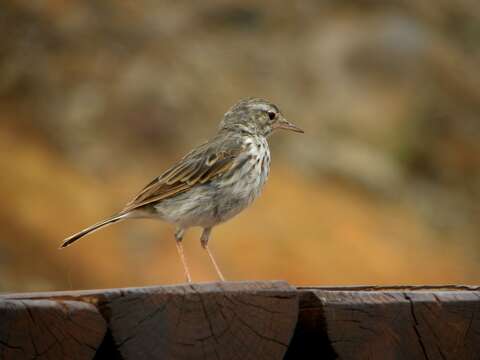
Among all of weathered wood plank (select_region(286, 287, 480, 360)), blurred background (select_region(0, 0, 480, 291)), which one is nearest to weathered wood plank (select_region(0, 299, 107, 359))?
weathered wood plank (select_region(286, 287, 480, 360))

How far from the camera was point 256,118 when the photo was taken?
7688mm

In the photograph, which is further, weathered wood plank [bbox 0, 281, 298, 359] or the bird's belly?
the bird's belly

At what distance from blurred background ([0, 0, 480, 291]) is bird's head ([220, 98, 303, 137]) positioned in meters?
5.11

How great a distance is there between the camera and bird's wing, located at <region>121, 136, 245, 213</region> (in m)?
6.90

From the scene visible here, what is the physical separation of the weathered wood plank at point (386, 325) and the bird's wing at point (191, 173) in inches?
125

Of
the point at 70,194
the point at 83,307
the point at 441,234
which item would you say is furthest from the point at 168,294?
the point at 441,234

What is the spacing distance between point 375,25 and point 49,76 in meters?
6.09

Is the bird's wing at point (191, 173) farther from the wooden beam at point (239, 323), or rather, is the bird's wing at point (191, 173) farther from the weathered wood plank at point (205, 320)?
the weathered wood plank at point (205, 320)

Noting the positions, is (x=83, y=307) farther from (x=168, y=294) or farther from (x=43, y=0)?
(x=43, y=0)

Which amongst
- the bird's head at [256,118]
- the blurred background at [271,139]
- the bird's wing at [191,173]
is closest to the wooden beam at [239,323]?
the bird's wing at [191,173]

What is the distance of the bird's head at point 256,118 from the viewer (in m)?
7.62

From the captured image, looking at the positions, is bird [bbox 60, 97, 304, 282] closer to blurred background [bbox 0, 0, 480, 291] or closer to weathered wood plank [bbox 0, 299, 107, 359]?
weathered wood plank [bbox 0, 299, 107, 359]

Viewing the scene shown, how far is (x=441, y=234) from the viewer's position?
1612cm

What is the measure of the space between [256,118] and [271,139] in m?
7.81
